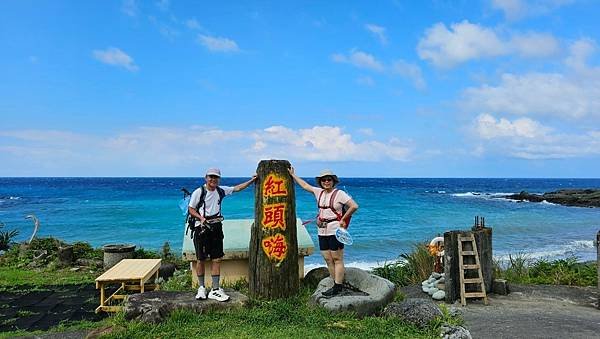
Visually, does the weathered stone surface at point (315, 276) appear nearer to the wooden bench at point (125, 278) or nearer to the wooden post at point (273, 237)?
the wooden post at point (273, 237)

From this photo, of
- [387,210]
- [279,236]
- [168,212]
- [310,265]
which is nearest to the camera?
[279,236]

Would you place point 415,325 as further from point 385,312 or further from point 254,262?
point 254,262

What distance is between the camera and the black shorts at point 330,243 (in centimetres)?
643

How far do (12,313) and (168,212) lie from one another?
24137 millimetres

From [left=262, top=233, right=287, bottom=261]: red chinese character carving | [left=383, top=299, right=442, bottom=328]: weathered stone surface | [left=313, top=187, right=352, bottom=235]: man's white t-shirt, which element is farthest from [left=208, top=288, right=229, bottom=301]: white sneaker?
[left=383, top=299, right=442, bottom=328]: weathered stone surface

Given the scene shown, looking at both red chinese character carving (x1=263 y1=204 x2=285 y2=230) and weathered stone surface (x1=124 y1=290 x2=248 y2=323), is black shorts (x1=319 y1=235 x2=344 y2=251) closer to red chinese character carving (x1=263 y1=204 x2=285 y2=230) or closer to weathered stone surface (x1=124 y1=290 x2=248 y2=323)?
red chinese character carving (x1=263 y1=204 x2=285 y2=230)

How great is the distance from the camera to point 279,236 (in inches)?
267

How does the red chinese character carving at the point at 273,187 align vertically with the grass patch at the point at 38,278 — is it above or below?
above

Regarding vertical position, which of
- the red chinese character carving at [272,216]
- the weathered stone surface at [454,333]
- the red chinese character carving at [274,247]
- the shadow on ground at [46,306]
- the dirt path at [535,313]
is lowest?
→ the shadow on ground at [46,306]

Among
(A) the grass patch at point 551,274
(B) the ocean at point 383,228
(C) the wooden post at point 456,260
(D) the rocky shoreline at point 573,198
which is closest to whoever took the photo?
(C) the wooden post at point 456,260

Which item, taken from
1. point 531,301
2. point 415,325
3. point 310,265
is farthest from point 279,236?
point 310,265

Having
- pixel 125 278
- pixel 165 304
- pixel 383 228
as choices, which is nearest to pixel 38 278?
pixel 125 278

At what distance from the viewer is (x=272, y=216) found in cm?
678

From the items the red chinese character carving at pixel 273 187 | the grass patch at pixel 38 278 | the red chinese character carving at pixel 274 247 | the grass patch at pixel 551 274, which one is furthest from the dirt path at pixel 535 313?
the grass patch at pixel 38 278
